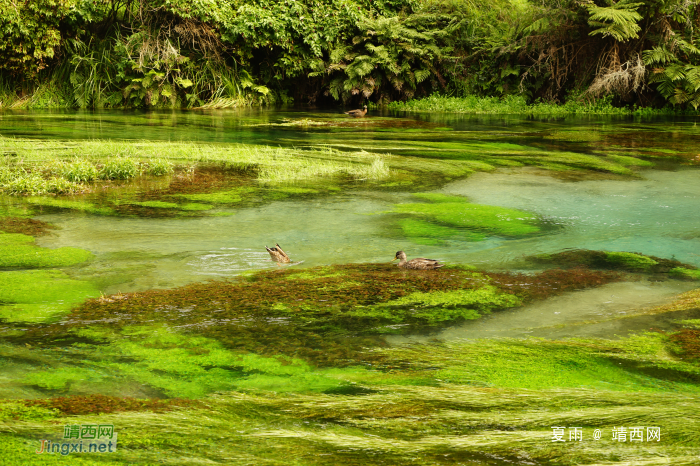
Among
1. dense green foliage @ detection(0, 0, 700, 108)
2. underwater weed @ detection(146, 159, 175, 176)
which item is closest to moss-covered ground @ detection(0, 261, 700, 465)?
underwater weed @ detection(146, 159, 175, 176)

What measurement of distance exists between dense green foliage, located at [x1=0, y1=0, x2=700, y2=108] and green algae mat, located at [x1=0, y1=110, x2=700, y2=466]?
8.81m

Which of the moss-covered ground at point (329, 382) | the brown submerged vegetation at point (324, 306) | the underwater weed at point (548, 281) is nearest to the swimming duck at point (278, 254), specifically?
the brown submerged vegetation at point (324, 306)

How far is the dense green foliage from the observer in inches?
688

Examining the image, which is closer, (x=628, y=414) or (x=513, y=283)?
(x=628, y=414)

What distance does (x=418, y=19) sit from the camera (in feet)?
69.2

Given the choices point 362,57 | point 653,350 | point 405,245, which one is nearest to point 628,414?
point 653,350

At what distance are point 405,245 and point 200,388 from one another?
3.33 m

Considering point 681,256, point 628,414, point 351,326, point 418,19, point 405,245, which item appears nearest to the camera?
point 628,414

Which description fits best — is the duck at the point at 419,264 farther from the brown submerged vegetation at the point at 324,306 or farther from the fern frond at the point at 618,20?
the fern frond at the point at 618,20

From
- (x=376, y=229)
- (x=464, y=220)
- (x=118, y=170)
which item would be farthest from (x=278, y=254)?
(x=118, y=170)

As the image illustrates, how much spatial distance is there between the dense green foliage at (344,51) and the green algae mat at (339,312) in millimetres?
8805

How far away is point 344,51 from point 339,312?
57.5ft

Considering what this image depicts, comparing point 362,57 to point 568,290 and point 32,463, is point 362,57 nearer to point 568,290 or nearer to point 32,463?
point 568,290

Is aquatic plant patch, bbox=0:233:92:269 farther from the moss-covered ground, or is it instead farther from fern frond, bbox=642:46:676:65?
fern frond, bbox=642:46:676:65
